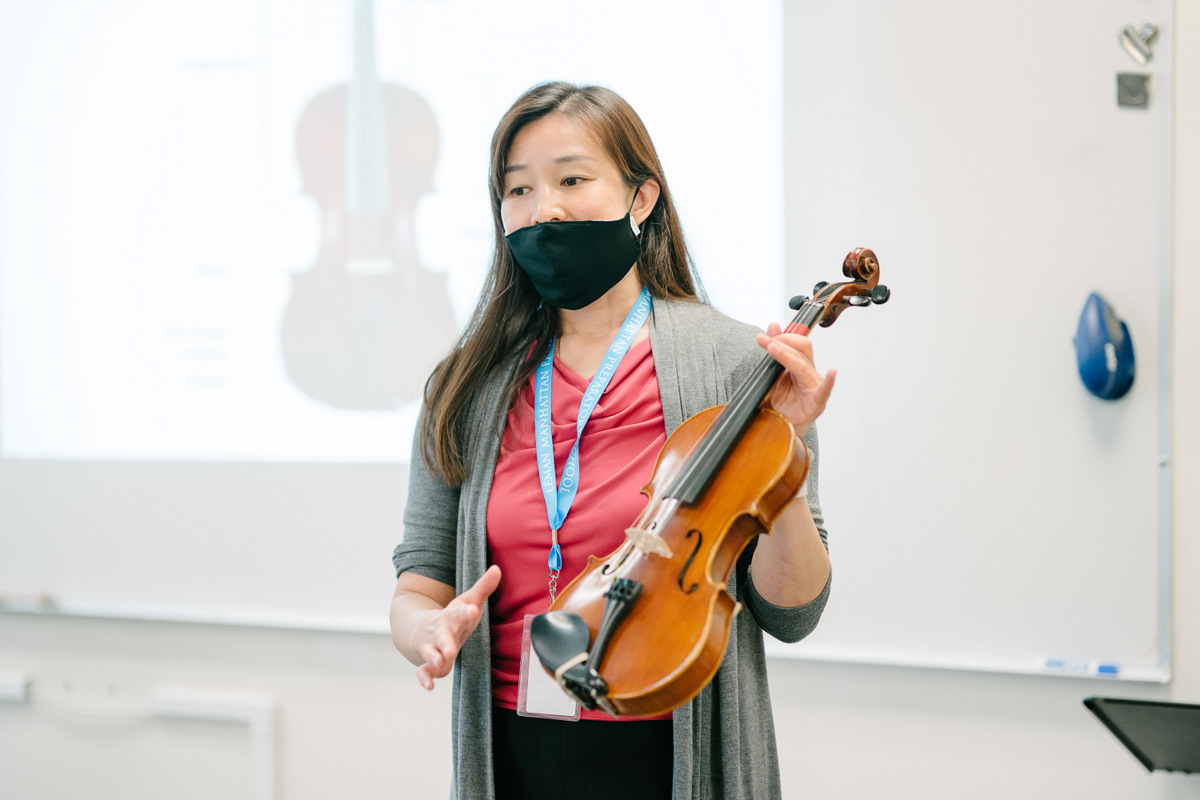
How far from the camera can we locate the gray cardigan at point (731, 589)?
1.01 meters

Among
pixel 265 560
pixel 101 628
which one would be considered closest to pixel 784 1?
pixel 265 560

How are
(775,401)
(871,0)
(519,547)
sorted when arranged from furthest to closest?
(871,0), (519,547), (775,401)

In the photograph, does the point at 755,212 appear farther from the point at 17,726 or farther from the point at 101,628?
the point at 17,726

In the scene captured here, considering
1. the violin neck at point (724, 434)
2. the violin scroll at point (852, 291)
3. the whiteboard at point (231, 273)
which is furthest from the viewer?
the whiteboard at point (231, 273)

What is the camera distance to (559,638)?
2.48 ft

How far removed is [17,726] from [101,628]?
40 cm

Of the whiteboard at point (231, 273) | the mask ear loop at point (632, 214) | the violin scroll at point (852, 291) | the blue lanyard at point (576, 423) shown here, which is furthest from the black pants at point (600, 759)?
the whiteboard at point (231, 273)

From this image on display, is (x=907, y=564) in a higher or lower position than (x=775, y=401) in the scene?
lower

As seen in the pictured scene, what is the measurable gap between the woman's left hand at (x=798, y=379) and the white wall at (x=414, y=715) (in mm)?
1076

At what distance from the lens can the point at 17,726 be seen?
7.45 ft

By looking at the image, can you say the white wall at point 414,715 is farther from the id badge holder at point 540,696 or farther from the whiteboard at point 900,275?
the id badge holder at point 540,696

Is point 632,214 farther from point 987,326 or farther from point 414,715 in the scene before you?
point 414,715

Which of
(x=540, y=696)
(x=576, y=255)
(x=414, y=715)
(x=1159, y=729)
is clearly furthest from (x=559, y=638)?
(x=414, y=715)

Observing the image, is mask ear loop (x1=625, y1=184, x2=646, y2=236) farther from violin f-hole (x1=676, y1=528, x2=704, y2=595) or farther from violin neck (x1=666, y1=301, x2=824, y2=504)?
violin f-hole (x1=676, y1=528, x2=704, y2=595)
